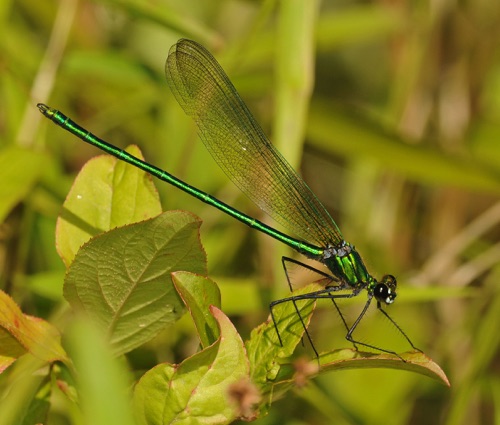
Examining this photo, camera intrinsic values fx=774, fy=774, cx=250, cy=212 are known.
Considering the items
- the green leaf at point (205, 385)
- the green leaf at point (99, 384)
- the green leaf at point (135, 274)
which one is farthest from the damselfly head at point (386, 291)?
the green leaf at point (99, 384)

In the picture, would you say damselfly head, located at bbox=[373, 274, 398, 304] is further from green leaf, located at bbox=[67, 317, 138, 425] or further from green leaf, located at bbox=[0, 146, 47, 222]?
green leaf, located at bbox=[67, 317, 138, 425]

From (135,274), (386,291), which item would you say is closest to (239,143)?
(386,291)

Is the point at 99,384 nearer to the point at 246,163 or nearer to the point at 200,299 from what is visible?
the point at 200,299

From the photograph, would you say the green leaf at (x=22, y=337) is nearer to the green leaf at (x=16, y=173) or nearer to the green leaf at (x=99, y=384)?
the green leaf at (x=99, y=384)

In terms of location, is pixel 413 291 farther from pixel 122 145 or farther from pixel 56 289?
pixel 122 145

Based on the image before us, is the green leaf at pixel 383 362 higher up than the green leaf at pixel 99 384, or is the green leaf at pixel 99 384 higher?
the green leaf at pixel 383 362

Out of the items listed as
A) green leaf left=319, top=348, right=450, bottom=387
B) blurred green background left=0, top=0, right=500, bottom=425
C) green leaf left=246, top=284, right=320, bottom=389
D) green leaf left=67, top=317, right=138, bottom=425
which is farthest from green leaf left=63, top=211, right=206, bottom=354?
blurred green background left=0, top=0, right=500, bottom=425

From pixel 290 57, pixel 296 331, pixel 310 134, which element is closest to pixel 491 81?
pixel 310 134
